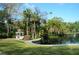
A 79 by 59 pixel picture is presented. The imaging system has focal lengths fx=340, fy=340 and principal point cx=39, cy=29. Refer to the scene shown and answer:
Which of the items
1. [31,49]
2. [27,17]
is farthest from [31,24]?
[31,49]

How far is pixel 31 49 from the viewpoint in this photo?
3.17 m

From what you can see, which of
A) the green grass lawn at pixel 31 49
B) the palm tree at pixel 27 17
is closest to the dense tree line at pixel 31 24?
the palm tree at pixel 27 17

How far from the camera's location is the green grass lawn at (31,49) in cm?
316

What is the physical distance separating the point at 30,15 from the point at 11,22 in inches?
7.5

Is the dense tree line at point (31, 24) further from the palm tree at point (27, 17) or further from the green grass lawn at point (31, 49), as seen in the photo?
the green grass lawn at point (31, 49)

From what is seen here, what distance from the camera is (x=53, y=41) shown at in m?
3.18

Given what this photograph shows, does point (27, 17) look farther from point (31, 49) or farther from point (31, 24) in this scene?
point (31, 49)

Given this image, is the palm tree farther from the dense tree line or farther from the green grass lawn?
the green grass lawn

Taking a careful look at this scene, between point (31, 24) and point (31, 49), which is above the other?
point (31, 24)

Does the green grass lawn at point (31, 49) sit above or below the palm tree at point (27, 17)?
below

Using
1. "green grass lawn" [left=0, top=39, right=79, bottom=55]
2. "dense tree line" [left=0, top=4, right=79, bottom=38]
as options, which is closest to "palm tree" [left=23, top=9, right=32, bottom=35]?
"dense tree line" [left=0, top=4, right=79, bottom=38]

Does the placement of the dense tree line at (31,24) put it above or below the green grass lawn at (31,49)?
above

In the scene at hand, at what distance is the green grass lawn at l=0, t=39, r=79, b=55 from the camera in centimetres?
316
